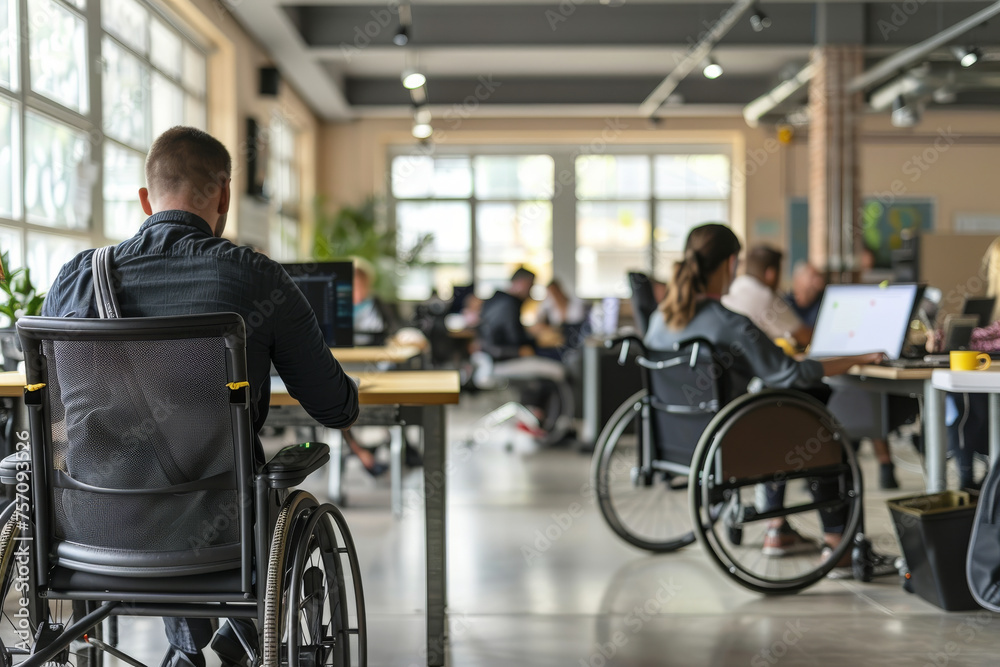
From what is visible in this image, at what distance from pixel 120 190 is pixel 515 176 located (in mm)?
7903

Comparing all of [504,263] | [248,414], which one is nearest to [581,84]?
[504,263]

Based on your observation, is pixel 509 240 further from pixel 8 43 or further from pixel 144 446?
pixel 144 446

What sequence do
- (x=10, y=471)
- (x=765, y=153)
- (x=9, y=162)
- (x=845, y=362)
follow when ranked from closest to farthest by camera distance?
(x=10, y=471) < (x=845, y=362) < (x=9, y=162) < (x=765, y=153)

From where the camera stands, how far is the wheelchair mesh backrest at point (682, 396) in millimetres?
2949

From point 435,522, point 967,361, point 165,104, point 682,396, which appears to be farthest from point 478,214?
point 435,522

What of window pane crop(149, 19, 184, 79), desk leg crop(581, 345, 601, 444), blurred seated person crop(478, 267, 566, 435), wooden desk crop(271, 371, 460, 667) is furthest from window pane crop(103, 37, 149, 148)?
wooden desk crop(271, 371, 460, 667)

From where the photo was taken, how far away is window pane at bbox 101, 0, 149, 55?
19.9 feet

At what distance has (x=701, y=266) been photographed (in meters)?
3.16

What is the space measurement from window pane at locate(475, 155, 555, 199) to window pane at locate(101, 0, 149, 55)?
7.21 meters

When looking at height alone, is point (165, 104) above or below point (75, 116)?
above

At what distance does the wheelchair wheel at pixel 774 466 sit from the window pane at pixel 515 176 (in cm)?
1087

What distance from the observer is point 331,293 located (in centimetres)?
322

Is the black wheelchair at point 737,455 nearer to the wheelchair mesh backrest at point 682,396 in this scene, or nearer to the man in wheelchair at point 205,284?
the wheelchair mesh backrest at point 682,396

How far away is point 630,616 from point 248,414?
5.51 feet
